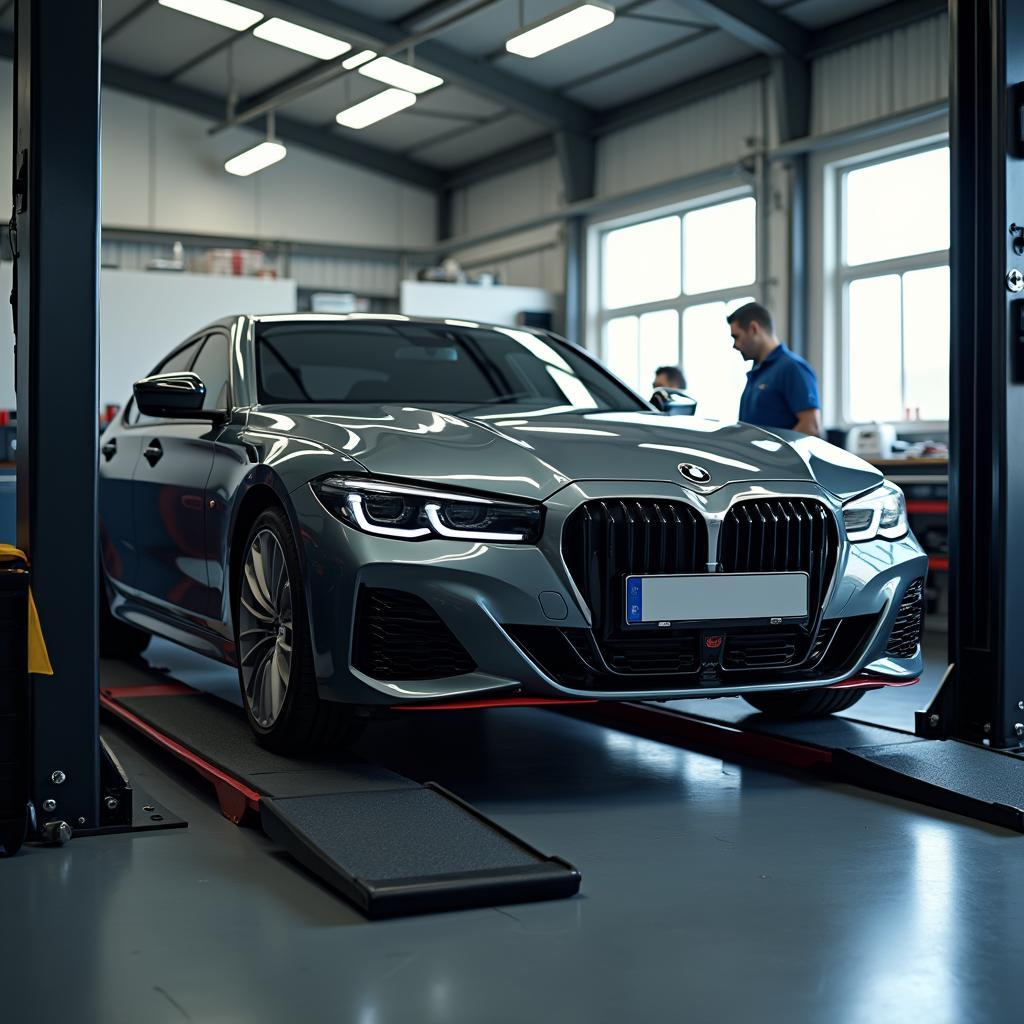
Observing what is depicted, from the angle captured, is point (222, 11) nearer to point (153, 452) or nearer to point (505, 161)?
point (505, 161)

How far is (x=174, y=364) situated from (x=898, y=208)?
8568 millimetres

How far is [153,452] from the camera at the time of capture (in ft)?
16.2

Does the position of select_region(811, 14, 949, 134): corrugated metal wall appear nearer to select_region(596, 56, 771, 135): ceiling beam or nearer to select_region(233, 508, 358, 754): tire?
select_region(596, 56, 771, 135): ceiling beam

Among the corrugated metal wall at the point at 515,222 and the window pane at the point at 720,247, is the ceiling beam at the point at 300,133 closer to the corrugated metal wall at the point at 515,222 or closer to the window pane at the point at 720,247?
the corrugated metal wall at the point at 515,222

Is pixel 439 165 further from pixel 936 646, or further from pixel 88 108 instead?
pixel 88 108

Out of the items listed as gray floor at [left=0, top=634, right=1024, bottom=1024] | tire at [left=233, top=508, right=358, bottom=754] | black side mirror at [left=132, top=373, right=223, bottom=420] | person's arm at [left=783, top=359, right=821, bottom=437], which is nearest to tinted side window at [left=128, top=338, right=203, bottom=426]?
black side mirror at [left=132, top=373, right=223, bottom=420]

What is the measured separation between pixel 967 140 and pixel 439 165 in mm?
15581

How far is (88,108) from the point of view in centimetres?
312

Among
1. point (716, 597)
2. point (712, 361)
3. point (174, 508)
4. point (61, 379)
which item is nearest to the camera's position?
point (61, 379)

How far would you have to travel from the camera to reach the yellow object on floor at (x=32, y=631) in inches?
116

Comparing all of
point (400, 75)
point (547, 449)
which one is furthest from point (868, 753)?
point (400, 75)

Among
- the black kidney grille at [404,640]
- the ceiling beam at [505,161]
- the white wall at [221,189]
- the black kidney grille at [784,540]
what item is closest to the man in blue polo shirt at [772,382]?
the black kidney grille at [784,540]

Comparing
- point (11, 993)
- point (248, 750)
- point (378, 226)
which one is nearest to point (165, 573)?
point (248, 750)

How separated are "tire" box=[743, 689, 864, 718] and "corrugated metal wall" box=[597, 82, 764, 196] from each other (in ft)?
32.7
